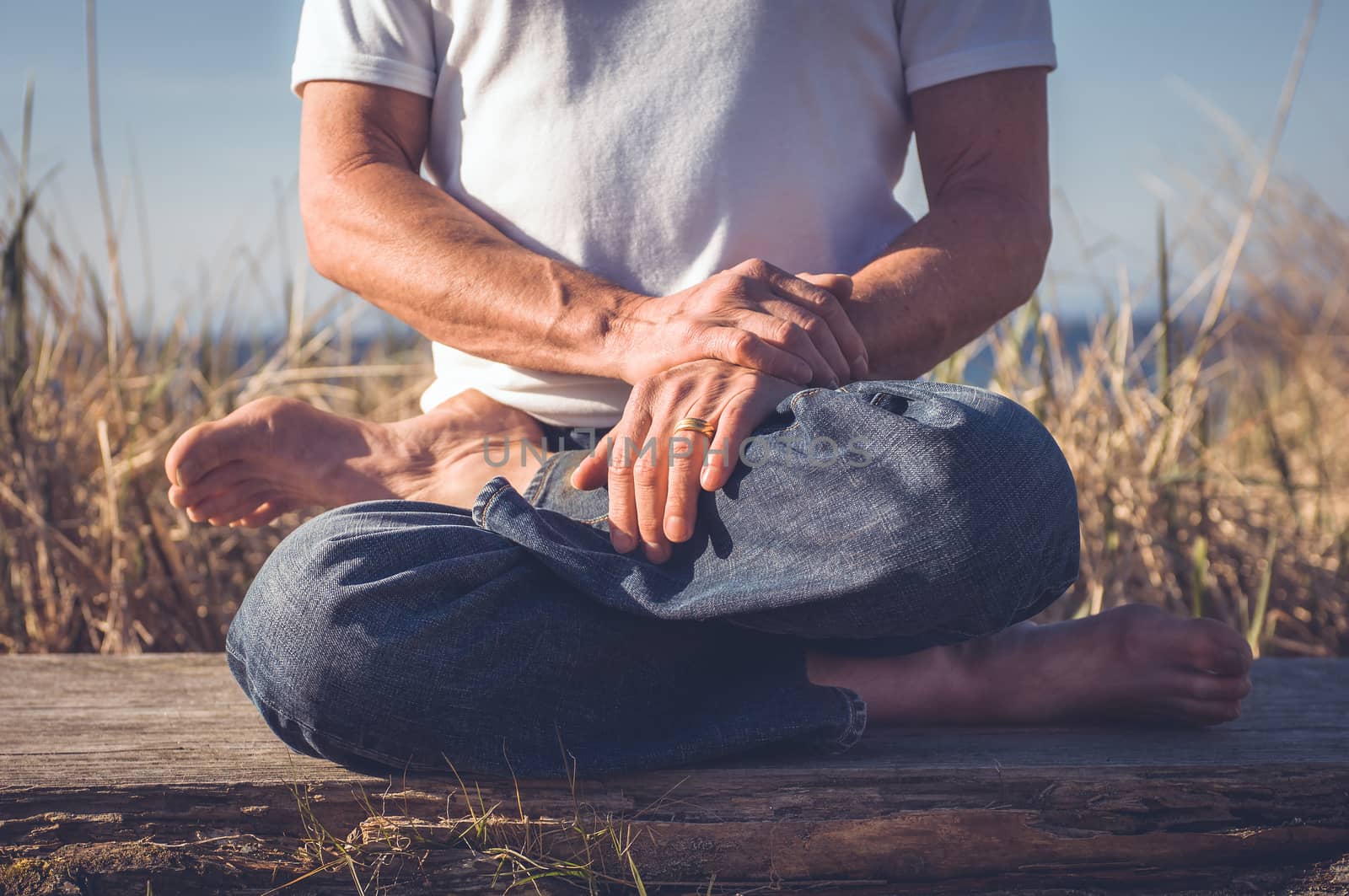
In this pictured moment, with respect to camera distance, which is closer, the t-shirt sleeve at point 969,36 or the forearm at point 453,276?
the forearm at point 453,276

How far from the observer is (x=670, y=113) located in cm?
127

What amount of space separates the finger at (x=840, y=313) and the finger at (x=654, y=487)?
22 centimetres

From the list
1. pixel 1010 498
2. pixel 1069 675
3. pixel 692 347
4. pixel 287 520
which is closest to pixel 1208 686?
pixel 1069 675

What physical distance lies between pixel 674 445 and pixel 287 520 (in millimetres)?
1407

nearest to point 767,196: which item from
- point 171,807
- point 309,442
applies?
point 309,442

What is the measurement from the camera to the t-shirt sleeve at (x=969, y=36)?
1326mm

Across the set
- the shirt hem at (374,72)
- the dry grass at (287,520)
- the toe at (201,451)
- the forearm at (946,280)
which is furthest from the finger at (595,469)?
the dry grass at (287,520)

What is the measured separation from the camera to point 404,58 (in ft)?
4.49

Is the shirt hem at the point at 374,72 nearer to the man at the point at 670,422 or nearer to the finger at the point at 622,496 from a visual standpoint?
the man at the point at 670,422

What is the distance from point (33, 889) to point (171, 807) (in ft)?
0.40

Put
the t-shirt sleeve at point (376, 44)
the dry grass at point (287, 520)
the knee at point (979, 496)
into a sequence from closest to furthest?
the knee at point (979, 496) → the t-shirt sleeve at point (376, 44) → the dry grass at point (287, 520)

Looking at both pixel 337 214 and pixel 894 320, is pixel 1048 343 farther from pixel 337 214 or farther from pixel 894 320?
pixel 337 214

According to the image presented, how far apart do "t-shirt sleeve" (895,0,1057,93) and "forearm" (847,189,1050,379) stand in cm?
15

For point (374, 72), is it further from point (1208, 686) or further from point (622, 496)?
point (1208, 686)
